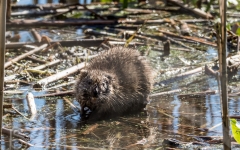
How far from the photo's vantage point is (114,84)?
5879 millimetres

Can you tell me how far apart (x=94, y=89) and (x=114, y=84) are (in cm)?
37

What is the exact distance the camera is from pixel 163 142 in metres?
4.74

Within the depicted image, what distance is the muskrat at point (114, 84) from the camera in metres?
5.62

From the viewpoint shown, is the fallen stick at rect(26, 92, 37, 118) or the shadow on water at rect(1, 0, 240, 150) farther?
the fallen stick at rect(26, 92, 37, 118)

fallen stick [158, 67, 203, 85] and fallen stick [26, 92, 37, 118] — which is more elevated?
fallen stick [158, 67, 203, 85]

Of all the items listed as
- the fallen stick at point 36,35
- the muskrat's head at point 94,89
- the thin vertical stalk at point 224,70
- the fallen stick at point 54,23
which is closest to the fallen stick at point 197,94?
the muskrat's head at point 94,89

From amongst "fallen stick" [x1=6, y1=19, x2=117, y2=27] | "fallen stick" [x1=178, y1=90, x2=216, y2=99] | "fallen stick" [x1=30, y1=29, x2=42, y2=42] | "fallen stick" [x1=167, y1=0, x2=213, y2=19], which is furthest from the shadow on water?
"fallen stick" [x1=167, y1=0, x2=213, y2=19]

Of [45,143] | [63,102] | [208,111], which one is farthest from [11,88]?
[208,111]

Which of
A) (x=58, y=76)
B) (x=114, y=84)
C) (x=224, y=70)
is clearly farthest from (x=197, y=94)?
(x=224, y=70)

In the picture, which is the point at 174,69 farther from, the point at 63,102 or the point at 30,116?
the point at 30,116

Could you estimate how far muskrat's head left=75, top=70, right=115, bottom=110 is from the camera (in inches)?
219

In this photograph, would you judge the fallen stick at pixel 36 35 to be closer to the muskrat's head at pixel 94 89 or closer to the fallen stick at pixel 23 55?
the fallen stick at pixel 23 55

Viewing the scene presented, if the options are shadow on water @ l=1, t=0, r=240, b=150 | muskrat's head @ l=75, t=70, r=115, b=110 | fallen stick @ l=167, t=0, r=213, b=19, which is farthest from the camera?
fallen stick @ l=167, t=0, r=213, b=19

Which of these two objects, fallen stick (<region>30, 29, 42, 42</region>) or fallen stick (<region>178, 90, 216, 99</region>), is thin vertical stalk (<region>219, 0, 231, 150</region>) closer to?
fallen stick (<region>178, 90, 216, 99</region>)
